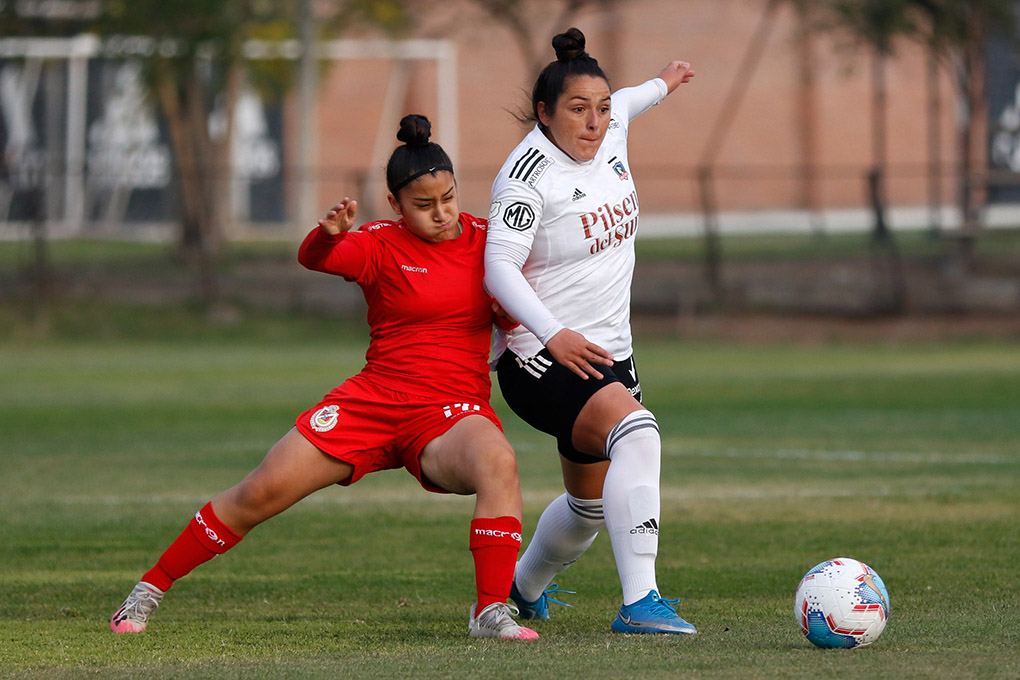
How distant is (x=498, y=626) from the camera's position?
5.21 meters

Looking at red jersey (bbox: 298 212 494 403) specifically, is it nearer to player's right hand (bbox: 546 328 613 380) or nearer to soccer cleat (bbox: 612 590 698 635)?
player's right hand (bbox: 546 328 613 380)

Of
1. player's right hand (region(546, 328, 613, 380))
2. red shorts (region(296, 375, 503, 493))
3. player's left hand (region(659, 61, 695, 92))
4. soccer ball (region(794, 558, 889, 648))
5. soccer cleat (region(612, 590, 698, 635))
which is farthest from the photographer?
player's left hand (region(659, 61, 695, 92))

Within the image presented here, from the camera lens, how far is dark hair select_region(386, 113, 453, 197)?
5.48m

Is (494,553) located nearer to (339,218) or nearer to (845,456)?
(339,218)

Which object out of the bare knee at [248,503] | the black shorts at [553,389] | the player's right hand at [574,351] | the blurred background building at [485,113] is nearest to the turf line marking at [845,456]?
the black shorts at [553,389]

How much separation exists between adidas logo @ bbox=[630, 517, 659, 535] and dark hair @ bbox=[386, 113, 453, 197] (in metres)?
1.40

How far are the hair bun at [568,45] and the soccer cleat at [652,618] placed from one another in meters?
1.93

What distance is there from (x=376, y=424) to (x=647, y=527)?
1.00 metres

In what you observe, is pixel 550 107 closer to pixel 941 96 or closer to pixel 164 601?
pixel 164 601

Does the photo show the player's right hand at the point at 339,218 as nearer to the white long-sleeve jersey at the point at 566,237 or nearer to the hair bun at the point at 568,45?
the white long-sleeve jersey at the point at 566,237

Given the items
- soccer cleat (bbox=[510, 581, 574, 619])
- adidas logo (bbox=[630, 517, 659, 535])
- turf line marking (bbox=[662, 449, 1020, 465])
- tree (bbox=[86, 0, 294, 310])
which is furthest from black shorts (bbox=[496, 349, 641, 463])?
tree (bbox=[86, 0, 294, 310])

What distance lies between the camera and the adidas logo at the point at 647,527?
528cm

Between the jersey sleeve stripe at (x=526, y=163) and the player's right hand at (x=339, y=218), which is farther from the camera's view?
the jersey sleeve stripe at (x=526, y=163)

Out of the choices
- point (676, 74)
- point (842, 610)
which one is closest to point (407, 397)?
point (842, 610)
